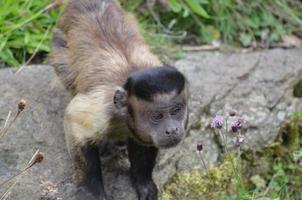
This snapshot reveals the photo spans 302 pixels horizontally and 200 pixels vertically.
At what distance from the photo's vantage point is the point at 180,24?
796cm

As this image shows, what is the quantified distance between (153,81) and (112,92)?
499 millimetres

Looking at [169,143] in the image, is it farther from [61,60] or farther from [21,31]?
[21,31]

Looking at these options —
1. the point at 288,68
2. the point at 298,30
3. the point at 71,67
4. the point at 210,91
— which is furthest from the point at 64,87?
the point at 298,30

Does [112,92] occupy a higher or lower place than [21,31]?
higher

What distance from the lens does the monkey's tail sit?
230 inches

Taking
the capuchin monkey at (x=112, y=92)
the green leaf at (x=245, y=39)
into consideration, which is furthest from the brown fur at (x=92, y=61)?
the green leaf at (x=245, y=39)

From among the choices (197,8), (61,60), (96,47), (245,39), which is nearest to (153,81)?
(96,47)

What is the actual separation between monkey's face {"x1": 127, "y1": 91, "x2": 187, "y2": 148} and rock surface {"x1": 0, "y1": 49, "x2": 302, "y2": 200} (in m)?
0.60

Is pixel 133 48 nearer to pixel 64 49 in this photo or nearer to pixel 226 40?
pixel 64 49

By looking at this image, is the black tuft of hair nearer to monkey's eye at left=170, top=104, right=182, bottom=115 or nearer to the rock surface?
monkey's eye at left=170, top=104, right=182, bottom=115

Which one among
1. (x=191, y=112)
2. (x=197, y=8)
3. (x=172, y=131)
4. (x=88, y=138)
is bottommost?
(x=191, y=112)

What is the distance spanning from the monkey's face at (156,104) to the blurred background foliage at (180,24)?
2113 millimetres

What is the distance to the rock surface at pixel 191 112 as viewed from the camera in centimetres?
530

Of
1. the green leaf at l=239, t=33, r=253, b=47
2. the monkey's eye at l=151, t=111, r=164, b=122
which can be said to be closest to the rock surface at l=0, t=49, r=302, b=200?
the green leaf at l=239, t=33, r=253, b=47
